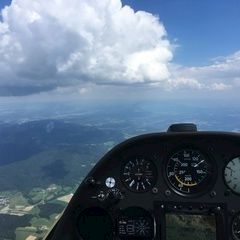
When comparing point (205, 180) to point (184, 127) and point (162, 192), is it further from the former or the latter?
point (184, 127)

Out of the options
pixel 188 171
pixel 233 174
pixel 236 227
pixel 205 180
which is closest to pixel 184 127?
pixel 188 171

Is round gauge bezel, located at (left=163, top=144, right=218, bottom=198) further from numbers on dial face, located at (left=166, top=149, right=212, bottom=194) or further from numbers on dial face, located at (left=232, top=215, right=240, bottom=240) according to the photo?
numbers on dial face, located at (left=232, top=215, right=240, bottom=240)

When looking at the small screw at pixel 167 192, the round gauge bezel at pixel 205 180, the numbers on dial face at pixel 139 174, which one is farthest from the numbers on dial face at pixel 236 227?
the numbers on dial face at pixel 139 174

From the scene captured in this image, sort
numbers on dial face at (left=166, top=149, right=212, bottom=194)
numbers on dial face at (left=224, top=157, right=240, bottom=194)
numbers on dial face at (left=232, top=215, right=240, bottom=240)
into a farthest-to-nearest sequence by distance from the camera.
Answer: numbers on dial face at (left=166, top=149, right=212, bottom=194), numbers on dial face at (left=224, top=157, right=240, bottom=194), numbers on dial face at (left=232, top=215, right=240, bottom=240)

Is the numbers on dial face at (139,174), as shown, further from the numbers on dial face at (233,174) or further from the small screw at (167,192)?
the numbers on dial face at (233,174)

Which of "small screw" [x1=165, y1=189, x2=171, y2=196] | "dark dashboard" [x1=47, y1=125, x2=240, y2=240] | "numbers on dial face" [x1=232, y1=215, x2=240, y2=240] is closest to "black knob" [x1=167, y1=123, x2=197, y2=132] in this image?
"dark dashboard" [x1=47, y1=125, x2=240, y2=240]

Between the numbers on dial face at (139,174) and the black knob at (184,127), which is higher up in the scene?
the black knob at (184,127)

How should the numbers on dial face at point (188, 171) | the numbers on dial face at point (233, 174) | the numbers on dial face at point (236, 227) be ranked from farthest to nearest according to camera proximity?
the numbers on dial face at point (188, 171) → the numbers on dial face at point (233, 174) → the numbers on dial face at point (236, 227)
